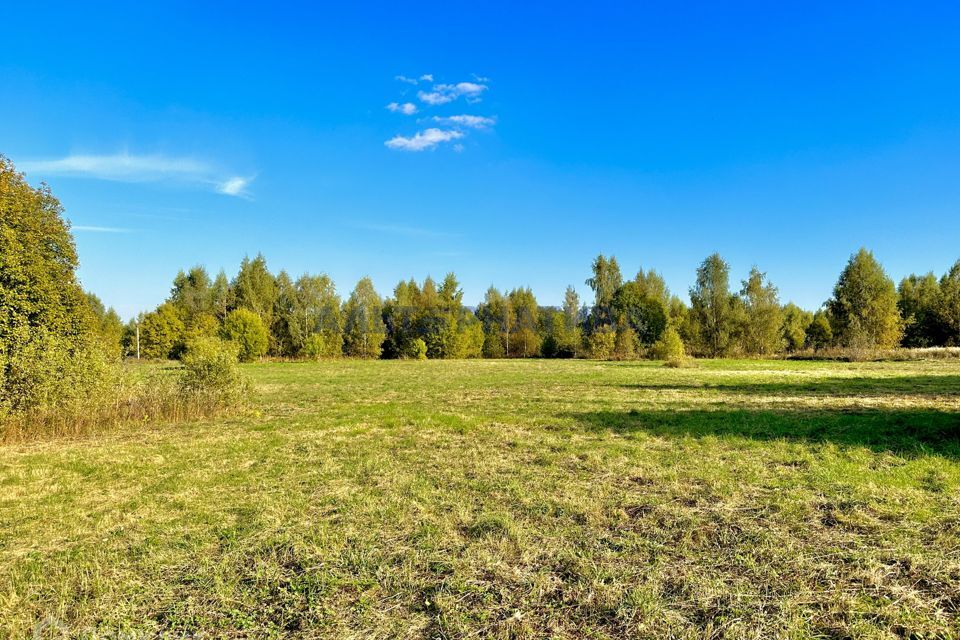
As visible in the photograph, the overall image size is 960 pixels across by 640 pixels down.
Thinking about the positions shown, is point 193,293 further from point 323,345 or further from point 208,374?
point 208,374

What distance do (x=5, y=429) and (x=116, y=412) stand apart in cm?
221

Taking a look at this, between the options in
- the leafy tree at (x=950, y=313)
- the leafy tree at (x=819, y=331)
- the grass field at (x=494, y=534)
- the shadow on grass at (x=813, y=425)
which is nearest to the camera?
the grass field at (x=494, y=534)

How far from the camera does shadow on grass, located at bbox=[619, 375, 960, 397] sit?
17.0 meters

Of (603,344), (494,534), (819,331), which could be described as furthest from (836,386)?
(819,331)

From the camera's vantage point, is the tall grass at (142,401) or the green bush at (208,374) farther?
the green bush at (208,374)

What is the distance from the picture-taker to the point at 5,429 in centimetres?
1034

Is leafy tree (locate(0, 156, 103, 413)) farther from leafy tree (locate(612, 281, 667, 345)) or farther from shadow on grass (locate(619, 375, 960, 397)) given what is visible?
leafy tree (locate(612, 281, 667, 345))

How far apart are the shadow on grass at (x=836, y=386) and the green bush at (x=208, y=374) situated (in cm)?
1550

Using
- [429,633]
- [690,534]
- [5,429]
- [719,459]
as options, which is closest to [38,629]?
[429,633]

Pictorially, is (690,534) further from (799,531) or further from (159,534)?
(159,534)

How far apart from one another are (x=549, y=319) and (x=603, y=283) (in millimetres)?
10705

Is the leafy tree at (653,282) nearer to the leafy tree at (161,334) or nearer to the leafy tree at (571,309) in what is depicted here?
the leafy tree at (571,309)

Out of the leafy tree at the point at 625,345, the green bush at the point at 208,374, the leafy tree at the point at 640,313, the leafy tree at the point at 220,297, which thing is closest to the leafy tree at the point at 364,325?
the leafy tree at the point at 220,297

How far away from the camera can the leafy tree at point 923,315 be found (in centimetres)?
5044
